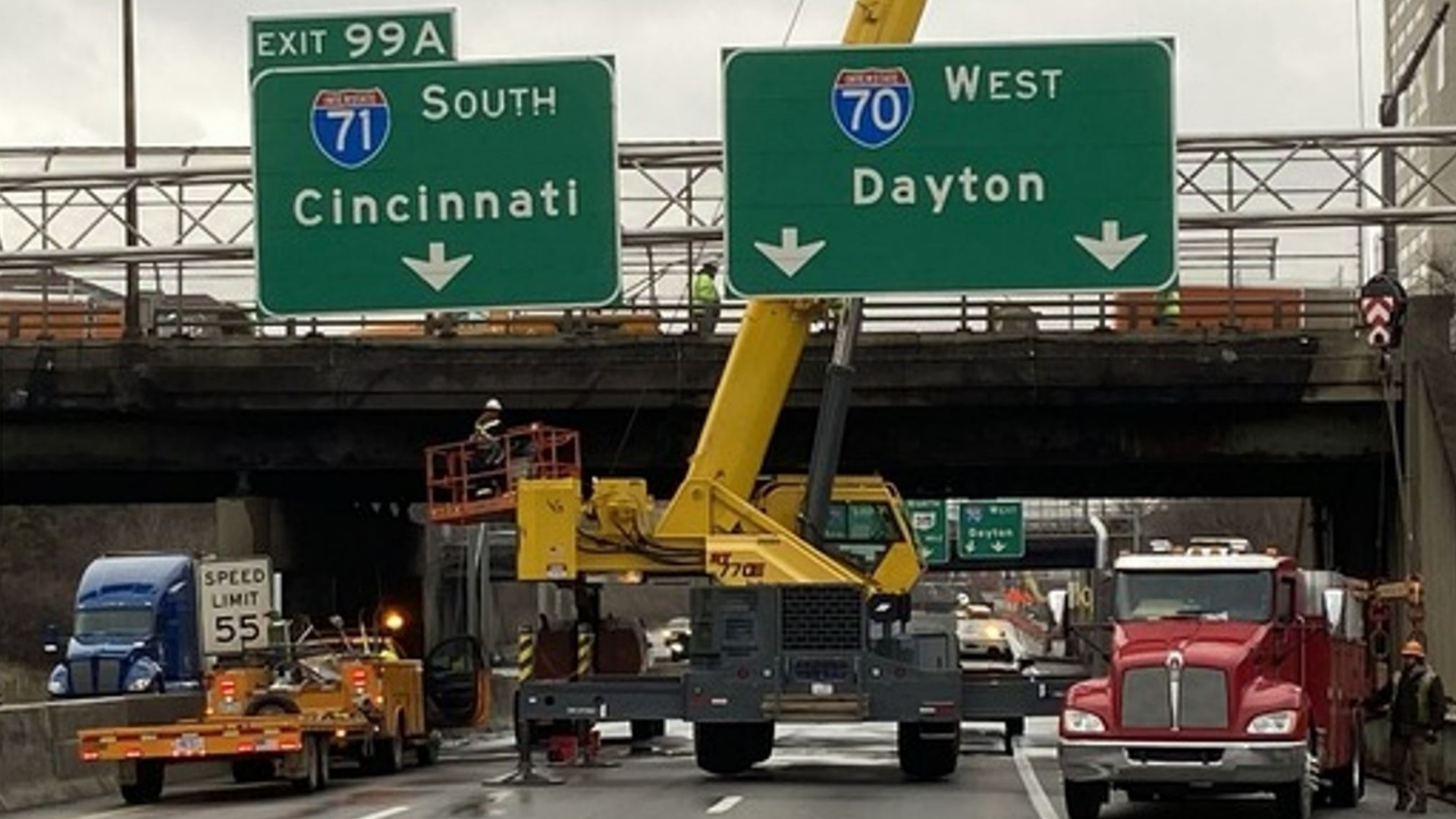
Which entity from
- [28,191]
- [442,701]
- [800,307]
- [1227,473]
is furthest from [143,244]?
[1227,473]

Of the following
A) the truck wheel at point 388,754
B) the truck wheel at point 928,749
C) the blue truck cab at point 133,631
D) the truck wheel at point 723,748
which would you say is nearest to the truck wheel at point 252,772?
the truck wheel at point 388,754

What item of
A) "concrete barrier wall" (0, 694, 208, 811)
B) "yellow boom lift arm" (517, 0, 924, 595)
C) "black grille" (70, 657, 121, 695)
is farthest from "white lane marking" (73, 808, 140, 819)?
"black grille" (70, 657, 121, 695)

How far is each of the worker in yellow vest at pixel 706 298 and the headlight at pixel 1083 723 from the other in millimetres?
15755

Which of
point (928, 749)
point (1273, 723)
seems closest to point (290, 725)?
point (928, 749)

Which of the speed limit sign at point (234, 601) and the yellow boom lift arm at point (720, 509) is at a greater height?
the yellow boom lift arm at point (720, 509)

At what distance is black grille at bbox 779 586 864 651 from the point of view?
1113 inches

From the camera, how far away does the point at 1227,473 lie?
44.9m

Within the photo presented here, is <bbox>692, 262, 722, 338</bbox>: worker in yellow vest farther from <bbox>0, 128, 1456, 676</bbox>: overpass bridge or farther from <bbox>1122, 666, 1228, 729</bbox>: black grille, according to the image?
<bbox>1122, 666, 1228, 729</bbox>: black grille

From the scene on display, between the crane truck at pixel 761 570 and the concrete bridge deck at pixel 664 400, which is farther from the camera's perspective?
the concrete bridge deck at pixel 664 400

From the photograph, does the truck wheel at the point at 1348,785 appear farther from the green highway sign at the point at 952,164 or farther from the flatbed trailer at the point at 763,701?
the green highway sign at the point at 952,164

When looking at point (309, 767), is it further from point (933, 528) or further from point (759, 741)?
point (933, 528)

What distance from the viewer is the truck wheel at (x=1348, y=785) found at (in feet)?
81.9

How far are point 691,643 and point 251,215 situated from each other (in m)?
6.99

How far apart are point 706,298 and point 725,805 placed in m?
16.4
